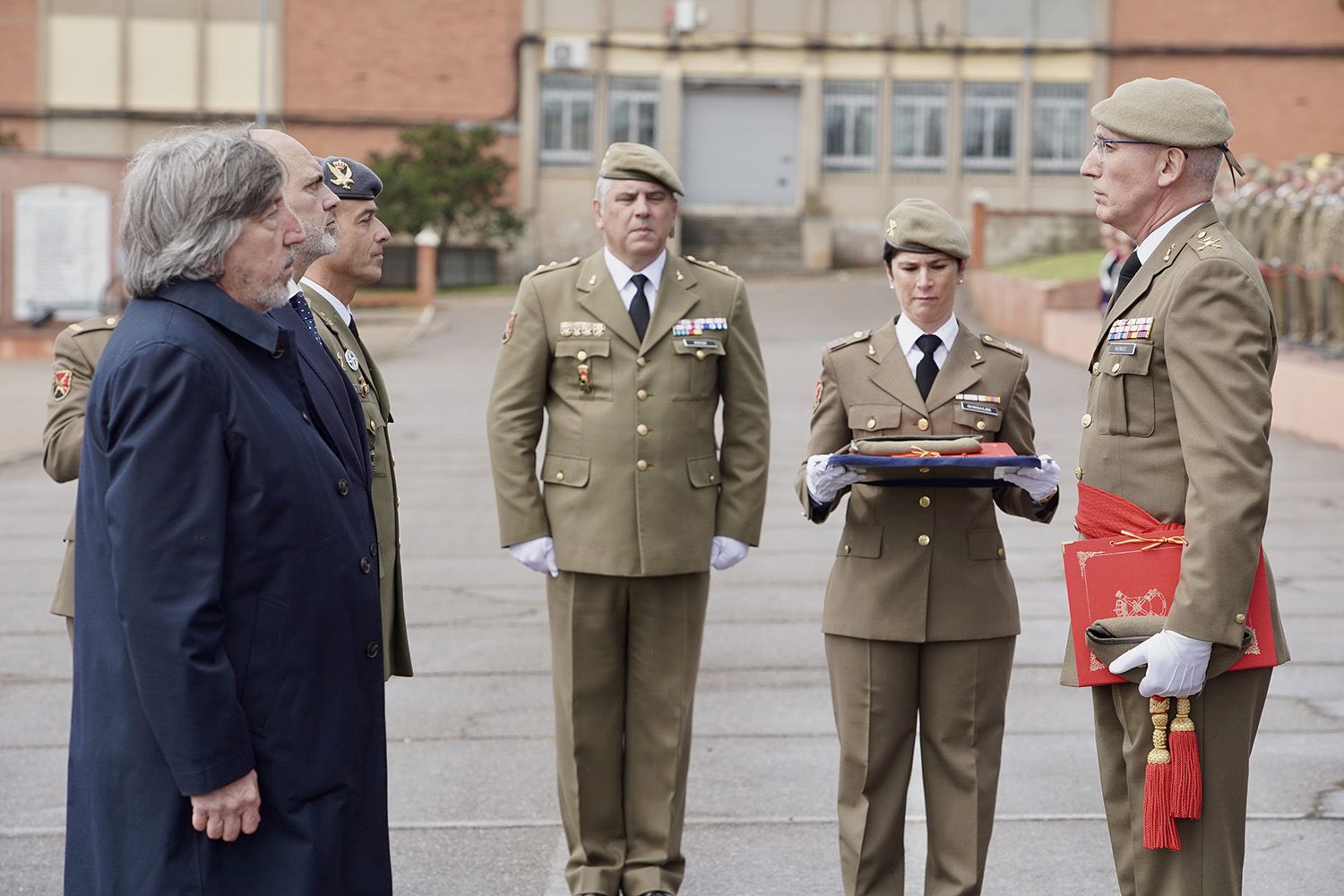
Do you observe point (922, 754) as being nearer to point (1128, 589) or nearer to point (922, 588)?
point (922, 588)

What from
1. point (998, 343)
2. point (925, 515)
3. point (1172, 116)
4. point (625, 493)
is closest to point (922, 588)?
point (925, 515)

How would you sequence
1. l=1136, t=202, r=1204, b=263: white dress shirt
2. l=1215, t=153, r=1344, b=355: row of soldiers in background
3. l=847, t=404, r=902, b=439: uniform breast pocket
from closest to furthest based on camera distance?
l=1136, t=202, r=1204, b=263: white dress shirt → l=847, t=404, r=902, b=439: uniform breast pocket → l=1215, t=153, r=1344, b=355: row of soldiers in background

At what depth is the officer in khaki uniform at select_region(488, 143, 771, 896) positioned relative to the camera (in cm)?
488

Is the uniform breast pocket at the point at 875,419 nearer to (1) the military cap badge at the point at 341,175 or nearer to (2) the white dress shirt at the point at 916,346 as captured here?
(2) the white dress shirt at the point at 916,346

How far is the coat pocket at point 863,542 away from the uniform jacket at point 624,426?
19.3 inches

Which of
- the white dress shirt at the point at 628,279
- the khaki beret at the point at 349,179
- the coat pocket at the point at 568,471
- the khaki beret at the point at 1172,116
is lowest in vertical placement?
the coat pocket at the point at 568,471

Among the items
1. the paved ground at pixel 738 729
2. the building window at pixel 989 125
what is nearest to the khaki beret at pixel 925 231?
the paved ground at pixel 738 729

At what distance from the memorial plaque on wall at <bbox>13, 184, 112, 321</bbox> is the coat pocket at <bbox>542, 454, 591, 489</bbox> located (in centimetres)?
2025

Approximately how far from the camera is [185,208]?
3000 millimetres

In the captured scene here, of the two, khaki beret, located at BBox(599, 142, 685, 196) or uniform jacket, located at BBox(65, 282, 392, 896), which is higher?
khaki beret, located at BBox(599, 142, 685, 196)

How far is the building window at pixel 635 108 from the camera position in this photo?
132 feet

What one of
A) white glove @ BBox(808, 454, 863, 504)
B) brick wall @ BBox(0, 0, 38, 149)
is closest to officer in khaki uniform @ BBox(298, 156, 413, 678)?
white glove @ BBox(808, 454, 863, 504)

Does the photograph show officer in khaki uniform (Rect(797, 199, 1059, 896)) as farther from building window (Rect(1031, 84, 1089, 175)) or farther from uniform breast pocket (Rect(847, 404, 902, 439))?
building window (Rect(1031, 84, 1089, 175))

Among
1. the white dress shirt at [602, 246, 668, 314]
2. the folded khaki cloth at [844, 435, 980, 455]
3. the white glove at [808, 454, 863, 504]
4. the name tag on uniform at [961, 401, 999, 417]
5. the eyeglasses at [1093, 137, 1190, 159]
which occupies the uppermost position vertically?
the eyeglasses at [1093, 137, 1190, 159]
